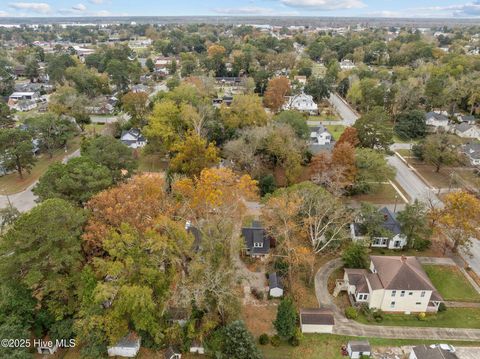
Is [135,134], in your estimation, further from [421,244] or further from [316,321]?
[421,244]

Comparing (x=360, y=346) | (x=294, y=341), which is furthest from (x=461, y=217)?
(x=294, y=341)

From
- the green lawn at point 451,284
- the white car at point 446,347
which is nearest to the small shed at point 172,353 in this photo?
the white car at point 446,347

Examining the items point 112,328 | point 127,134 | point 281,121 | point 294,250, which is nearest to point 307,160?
point 281,121

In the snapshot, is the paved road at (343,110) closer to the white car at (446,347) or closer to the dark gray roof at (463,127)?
the dark gray roof at (463,127)

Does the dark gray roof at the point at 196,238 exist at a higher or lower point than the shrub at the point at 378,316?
higher

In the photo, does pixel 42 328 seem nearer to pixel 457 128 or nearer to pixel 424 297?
pixel 424 297
